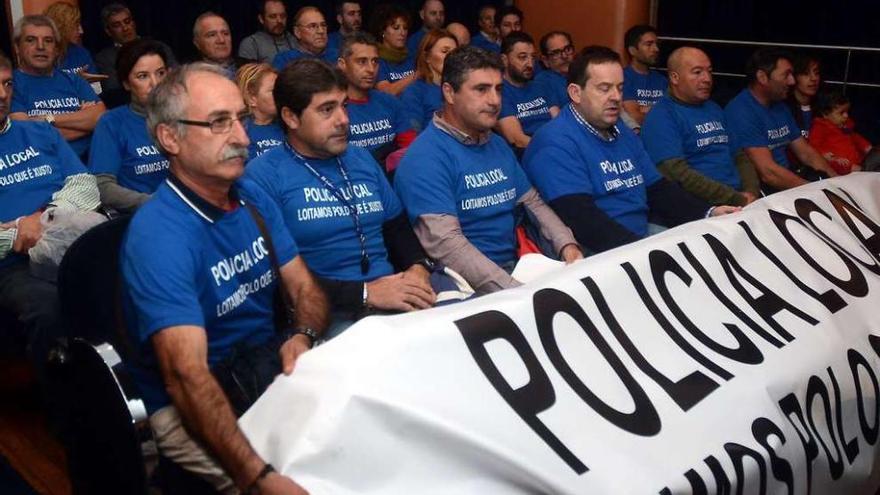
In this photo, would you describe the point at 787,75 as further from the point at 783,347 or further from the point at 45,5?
the point at 45,5

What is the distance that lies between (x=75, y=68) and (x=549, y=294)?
16.6 feet

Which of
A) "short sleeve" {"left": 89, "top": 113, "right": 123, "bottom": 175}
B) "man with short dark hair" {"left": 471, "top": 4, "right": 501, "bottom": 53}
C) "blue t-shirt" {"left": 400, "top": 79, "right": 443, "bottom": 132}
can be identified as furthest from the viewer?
"man with short dark hair" {"left": 471, "top": 4, "right": 501, "bottom": 53}

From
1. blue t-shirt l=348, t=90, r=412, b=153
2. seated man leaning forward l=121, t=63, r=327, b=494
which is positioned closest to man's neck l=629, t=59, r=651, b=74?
blue t-shirt l=348, t=90, r=412, b=153

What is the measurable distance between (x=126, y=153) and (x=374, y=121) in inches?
57.5

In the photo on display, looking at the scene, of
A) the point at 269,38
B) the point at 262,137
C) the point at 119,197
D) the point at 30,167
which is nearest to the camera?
the point at 30,167

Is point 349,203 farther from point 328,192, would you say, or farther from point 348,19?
point 348,19

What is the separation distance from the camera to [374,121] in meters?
4.80

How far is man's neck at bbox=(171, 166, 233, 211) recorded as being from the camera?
2.12 meters

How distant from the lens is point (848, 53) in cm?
759

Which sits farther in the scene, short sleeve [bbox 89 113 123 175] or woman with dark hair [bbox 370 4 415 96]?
woman with dark hair [bbox 370 4 415 96]

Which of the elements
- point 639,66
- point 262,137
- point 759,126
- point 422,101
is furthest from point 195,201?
point 639,66

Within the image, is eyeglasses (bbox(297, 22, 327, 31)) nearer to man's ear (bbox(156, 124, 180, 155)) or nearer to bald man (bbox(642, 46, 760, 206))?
bald man (bbox(642, 46, 760, 206))

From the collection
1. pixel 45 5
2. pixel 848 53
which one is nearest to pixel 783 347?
pixel 45 5

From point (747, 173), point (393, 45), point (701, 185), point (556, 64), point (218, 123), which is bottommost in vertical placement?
point (747, 173)
